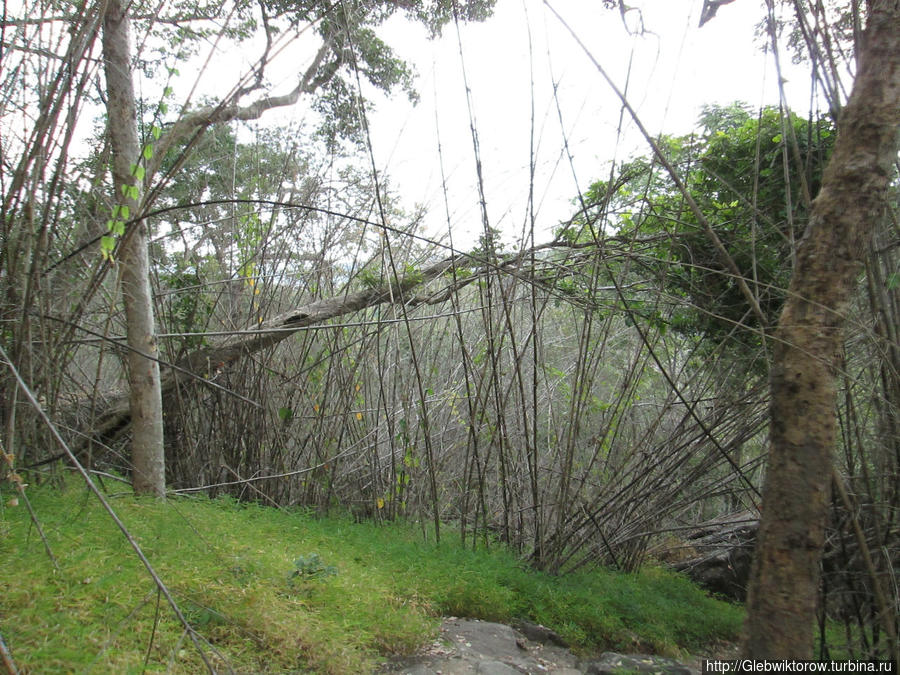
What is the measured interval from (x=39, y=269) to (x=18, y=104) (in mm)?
538

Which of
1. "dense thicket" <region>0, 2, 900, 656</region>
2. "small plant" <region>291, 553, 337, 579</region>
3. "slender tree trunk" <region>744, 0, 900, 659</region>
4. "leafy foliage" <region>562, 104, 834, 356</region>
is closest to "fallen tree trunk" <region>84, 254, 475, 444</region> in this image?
"dense thicket" <region>0, 2, 900, 656</region>

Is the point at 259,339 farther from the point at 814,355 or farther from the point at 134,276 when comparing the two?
the point at 814,355

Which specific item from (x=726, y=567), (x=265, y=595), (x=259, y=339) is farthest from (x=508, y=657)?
(x=726, y=567)

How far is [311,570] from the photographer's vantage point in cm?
200

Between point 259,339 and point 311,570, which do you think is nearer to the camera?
point 311,570

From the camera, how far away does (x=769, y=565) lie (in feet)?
3.81

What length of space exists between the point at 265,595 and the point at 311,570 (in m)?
0.25

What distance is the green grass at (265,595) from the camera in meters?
1.42

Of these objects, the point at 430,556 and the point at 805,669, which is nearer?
the point at 805,669

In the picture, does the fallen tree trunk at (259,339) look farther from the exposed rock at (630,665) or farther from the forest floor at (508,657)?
the exposed rock at (630,665)

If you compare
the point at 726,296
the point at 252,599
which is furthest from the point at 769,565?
the point at 726,296

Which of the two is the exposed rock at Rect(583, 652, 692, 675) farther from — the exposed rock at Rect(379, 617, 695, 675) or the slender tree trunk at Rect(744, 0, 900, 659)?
the slender tree trunk at Rect(744, 0, 900, 659)

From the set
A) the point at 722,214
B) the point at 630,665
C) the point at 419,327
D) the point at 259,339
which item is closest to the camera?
the point at 630,665

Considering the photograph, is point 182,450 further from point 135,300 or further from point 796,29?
point 796,29
